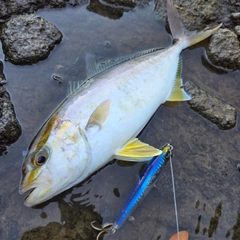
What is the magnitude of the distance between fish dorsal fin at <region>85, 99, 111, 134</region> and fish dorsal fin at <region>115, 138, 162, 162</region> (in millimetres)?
324

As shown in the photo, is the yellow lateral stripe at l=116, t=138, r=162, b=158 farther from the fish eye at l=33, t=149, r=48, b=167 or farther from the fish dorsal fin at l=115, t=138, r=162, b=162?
the fish eye at l=33, t=149, r=48, b=167

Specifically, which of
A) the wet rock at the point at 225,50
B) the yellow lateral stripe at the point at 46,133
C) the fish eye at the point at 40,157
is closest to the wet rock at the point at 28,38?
the yellow lateral stripe at the point at 46,133

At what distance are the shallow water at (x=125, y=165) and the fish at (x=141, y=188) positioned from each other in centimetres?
8

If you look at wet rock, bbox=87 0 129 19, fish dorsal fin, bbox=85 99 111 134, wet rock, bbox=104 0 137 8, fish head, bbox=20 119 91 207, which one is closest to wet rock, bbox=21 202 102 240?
fish head, bbox=20 119 91 207

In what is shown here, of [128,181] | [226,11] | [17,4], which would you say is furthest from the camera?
[226,11]

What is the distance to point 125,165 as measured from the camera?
289 cm

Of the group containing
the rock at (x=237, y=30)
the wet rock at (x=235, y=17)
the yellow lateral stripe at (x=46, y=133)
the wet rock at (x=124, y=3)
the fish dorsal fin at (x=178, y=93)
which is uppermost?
the wet rock at (x=235, y=17)

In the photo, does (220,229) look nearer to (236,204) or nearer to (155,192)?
(236,204)

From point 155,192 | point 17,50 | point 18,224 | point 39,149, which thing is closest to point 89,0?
point 17,50

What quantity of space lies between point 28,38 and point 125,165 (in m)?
1.69

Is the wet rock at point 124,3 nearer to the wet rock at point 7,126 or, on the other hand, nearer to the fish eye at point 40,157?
the wet rock at point 7,126

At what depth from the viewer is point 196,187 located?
9.43ft

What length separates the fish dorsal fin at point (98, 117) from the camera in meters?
2.62

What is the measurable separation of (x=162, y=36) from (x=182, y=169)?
1.61 m
